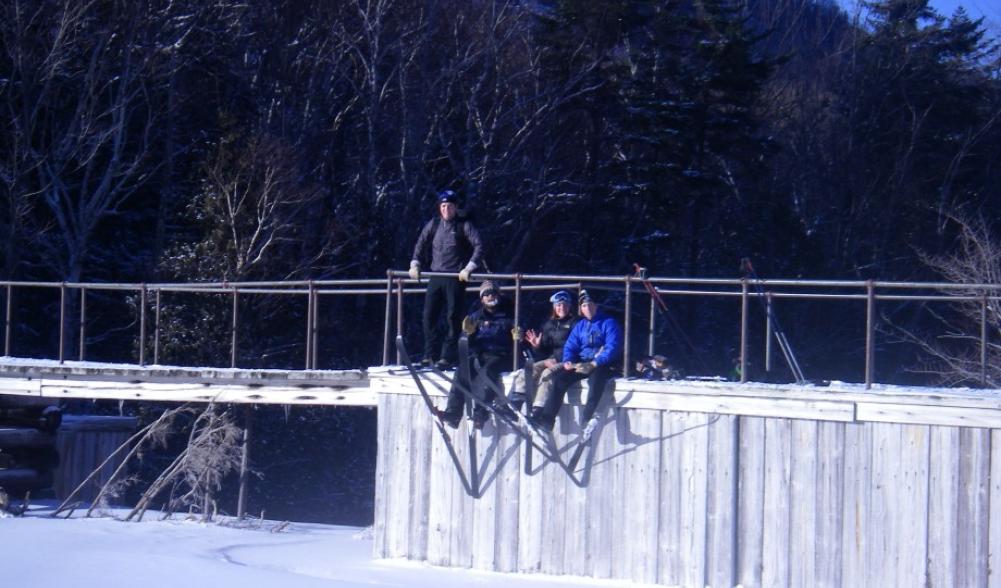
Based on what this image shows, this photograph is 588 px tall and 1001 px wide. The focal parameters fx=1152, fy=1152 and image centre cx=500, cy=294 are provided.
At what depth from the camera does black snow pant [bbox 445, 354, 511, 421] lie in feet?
38.9

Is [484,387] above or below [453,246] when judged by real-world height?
below

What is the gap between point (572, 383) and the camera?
11.7 metres

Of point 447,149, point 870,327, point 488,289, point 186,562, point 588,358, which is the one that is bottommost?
point 186,562

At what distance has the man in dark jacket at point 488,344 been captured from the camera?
1165cm

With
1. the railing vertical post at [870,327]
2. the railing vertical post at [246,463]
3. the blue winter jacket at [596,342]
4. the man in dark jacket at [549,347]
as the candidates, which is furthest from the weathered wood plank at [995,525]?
the railing vertical post at [246,463]

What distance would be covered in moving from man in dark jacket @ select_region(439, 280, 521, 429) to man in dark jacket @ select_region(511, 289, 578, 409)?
0.24 metres

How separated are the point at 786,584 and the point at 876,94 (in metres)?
29.4

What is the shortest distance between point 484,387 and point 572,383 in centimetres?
99

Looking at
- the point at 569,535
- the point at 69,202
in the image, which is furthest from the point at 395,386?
the point at 69,202

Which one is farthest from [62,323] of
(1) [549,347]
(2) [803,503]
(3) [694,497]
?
(2) [803,503]

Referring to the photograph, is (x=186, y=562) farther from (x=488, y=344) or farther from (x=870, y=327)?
(x=870, y=327)

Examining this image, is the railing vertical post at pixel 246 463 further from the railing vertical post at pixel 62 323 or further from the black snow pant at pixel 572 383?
the black snow pant at pixel 572 383

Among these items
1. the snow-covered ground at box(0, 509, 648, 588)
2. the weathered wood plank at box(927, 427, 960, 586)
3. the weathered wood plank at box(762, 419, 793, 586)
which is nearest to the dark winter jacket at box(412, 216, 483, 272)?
the snow-covered ground at box(0, 509, 648, 588)

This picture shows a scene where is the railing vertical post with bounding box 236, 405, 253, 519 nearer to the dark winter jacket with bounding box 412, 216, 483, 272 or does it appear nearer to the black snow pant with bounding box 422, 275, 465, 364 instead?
the black snow pant with bounding box 422, 275, 465, 364
